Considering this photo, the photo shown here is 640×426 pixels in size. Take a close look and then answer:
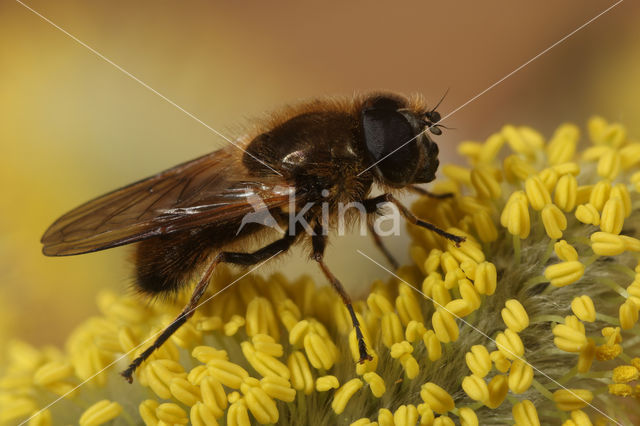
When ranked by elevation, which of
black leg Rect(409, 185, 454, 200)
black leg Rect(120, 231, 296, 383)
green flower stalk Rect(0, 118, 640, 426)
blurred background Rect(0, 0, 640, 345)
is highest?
blurred background Rect(0, 0, 640, 345)

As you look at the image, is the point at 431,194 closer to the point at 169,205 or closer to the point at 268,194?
the point at 268,194

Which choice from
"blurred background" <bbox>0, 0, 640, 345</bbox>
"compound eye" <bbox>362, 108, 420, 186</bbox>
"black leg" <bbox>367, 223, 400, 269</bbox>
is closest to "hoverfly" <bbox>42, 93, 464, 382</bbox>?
"compound eye" <bbox>362, 108, 420, 186</bbox>

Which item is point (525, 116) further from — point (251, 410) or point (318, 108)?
point (251, 410)

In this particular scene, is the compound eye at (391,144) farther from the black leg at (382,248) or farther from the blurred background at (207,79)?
the blurred background at (207,79)

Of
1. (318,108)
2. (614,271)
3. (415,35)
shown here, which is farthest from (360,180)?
(415,35)

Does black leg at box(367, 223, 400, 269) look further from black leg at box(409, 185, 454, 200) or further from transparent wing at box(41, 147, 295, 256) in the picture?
transparent wing at box(41, 147, 295, 256)

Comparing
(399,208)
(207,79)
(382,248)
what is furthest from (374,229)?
(207,79)
